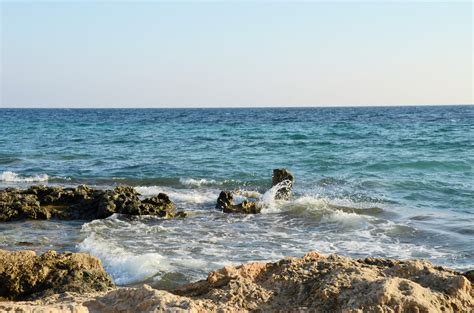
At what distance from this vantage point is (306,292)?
3.90 meters

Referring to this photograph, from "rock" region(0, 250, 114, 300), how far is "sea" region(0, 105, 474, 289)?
7.18 feet

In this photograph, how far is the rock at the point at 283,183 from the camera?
16.3 metres

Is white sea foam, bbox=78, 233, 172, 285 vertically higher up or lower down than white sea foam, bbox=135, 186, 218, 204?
higher up

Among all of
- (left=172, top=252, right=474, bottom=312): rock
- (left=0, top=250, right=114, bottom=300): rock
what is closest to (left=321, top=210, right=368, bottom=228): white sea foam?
(left=0, top=250, right=114, bottom=300): rock

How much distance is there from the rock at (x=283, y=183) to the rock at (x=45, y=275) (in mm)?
10592

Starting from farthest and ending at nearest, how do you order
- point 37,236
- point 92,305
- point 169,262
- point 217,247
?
point 37,236, point 217,247, point 169,262, point 92,305

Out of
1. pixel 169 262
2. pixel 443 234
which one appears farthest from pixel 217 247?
pixel 443 234

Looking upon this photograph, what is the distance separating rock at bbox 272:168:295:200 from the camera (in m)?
16.3

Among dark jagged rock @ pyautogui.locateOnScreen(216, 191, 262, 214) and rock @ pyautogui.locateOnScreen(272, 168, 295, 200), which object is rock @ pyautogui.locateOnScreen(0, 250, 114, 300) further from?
rock @ pyautogui.locateOnScreen(272, 168, 295, 200)

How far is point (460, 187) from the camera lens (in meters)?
17.3

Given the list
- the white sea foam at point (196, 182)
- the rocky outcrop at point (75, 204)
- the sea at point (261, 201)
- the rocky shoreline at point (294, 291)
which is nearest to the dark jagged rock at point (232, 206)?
the sea at point (261, 201)

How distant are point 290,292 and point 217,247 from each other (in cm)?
643

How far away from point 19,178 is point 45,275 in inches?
628

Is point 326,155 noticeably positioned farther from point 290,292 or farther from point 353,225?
point 290,292
